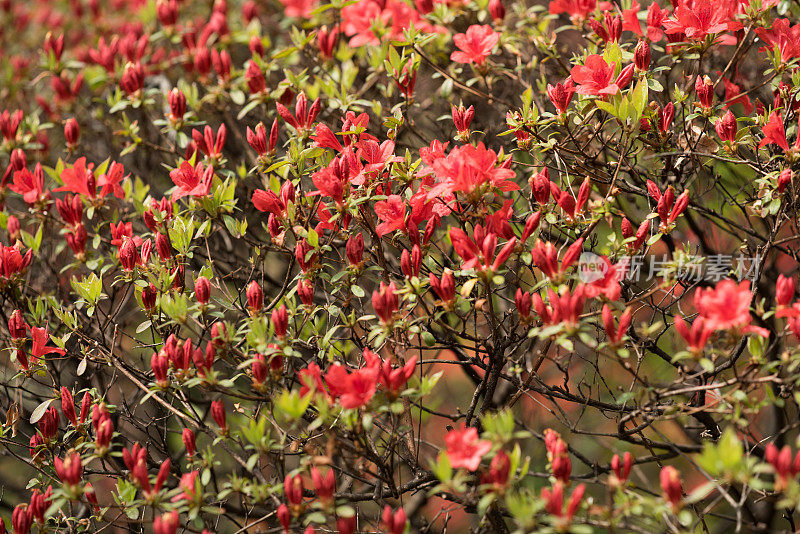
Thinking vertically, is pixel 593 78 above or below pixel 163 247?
above

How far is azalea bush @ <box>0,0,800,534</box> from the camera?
1581 mm

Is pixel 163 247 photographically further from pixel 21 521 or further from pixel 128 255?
pixel 21 521

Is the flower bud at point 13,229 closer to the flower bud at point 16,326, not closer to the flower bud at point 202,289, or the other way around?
the flower bud at point 16,326

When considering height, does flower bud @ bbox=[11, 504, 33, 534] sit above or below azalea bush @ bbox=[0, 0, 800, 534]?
below

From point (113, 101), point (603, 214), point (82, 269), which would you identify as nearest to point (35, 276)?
point (82, 269)

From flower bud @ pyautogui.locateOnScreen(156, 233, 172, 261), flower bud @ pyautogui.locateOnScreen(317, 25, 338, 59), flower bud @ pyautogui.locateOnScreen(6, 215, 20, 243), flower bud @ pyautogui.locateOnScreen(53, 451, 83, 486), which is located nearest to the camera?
flower bud @ pyautogui.locateOnScreen(53, 451, 83, 486)

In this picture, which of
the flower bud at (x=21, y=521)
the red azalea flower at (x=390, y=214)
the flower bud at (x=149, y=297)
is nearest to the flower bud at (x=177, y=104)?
the flower bud at (x=149, y=297)

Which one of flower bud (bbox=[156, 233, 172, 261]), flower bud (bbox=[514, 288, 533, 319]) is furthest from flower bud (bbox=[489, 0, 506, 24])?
flower bud (bbox=[156, 233, 172, 261])

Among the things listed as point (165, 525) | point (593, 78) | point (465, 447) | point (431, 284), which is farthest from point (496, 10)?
point (165, 525)

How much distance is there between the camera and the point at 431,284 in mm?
1729

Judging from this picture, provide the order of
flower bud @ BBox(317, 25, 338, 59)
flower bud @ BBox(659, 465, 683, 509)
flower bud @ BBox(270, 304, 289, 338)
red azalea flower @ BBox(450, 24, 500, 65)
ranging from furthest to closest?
flower bud @ BBox(317, 25, 338, 59), red azalea flower @ BBox(450, 24, 500, 65), flower bud @ BBox(270, 304, 289, 338), flower bud @ BBox(659, 465, 683, 509)

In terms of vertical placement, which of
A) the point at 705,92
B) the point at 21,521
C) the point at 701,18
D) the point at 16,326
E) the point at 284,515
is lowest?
the point at 21,521

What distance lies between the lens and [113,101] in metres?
2.84

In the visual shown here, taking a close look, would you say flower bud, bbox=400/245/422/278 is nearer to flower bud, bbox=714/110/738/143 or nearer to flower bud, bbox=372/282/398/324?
flower bud, bbox=372/282/398/324
